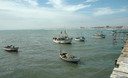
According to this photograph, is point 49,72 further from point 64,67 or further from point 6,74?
point 6,74

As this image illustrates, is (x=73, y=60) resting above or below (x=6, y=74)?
above

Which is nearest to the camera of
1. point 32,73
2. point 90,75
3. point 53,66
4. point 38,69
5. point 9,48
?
point 90,75

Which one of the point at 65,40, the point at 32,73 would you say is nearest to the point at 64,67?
the point at 32,73

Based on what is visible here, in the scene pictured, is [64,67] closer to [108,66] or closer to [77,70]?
[77,70]

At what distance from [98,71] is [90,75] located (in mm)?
2435

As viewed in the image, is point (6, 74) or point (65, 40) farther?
point (65, 40)

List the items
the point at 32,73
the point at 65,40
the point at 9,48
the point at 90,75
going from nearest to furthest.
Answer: the point at 90,75
the point at 32,73
the point at 9,48
the point at 65,40

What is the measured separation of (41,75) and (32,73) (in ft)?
6.88

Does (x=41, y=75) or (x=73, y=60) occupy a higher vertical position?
(x=73, y=60)

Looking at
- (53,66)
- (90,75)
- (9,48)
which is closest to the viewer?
(90,75)

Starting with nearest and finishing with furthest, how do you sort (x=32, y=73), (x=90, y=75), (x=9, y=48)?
(x=90, y=75), (x=32, y=73), (x=9, y=48)

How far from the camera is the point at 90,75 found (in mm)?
17969

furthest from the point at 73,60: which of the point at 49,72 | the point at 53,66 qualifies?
the point at 49,72

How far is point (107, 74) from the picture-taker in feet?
59.6
